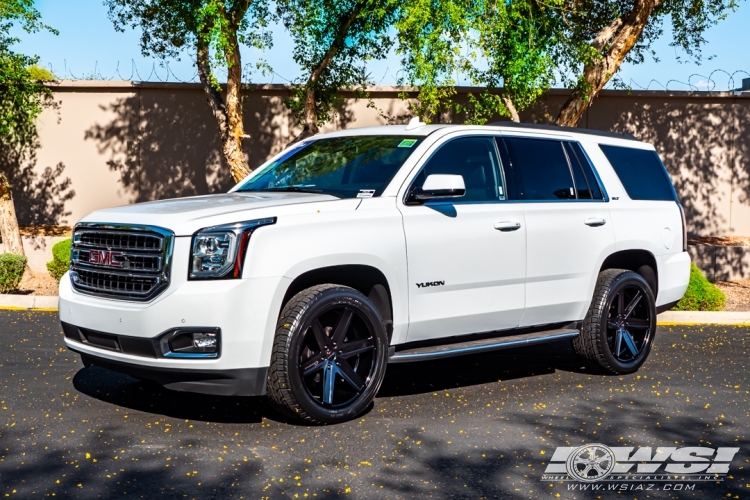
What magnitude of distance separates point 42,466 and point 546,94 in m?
13.9

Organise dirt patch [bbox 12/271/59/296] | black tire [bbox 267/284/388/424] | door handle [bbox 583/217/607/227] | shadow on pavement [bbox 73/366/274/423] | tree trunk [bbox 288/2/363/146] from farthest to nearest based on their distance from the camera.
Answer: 1. tree trunk [bbox 288/2/363/146]
2. dirt patch [bbox 12/271/59/296]
3. door handle [bbox 583/217/607/227]
4. shadow on pavement [bbox 73/366/274/423]
5. black tire [bbox 267/284/388/424]

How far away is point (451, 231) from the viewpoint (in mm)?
6973

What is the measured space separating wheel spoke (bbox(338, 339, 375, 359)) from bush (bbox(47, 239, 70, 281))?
8430mm

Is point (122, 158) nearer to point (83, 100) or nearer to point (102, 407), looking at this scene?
point (83, 100)

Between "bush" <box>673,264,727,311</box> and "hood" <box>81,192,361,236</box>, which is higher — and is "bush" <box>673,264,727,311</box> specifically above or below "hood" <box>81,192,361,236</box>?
below

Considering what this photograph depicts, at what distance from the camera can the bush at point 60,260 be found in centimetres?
1389

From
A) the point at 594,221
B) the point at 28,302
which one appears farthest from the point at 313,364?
the point at 28,302

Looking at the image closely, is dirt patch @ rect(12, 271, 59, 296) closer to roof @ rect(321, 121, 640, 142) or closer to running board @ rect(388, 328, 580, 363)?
roof @ rect(321, 121, 640, 142)

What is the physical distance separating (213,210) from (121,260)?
676 mm

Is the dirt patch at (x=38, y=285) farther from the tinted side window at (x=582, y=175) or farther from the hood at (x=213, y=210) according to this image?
the tinted side window at (x=582, y=175)

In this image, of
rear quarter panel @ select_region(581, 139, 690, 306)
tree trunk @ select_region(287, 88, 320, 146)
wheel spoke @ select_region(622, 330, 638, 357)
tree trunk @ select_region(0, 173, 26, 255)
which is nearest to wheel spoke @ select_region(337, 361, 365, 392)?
rear quarter panel @ select_region(581, 139, 690, 306)

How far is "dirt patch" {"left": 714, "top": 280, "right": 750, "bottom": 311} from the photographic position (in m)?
13.1

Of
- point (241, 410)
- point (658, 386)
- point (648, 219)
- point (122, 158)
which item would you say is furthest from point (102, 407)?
point (122, 158)

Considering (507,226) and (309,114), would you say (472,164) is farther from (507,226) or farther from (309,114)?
(309,114)
